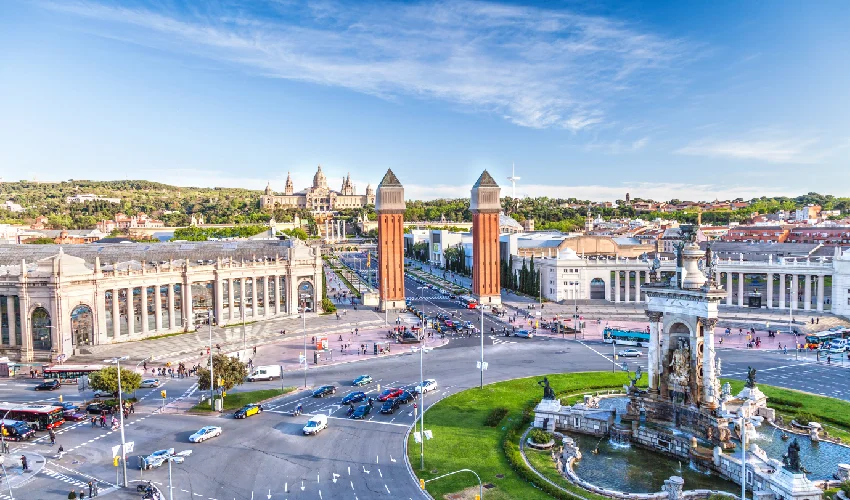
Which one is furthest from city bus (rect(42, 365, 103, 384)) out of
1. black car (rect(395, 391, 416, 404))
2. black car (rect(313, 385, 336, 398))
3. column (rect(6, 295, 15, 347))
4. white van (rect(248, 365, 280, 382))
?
black car (rect(395, 391, 416, 404))

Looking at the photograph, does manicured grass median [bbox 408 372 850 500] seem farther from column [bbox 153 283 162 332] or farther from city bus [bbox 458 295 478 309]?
city bus [bbox 458 295 478 309]

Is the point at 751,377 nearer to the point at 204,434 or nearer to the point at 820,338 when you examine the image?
the point at 204,434

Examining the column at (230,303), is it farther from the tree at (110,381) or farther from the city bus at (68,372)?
the tree at (110,381)

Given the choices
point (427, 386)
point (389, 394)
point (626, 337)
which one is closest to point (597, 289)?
point (626, 337)

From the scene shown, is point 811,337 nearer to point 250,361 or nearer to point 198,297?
point 250,361

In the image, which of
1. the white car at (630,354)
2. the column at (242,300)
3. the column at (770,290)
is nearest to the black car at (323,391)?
the white car at (630,354)

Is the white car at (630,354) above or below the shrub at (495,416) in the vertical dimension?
below
